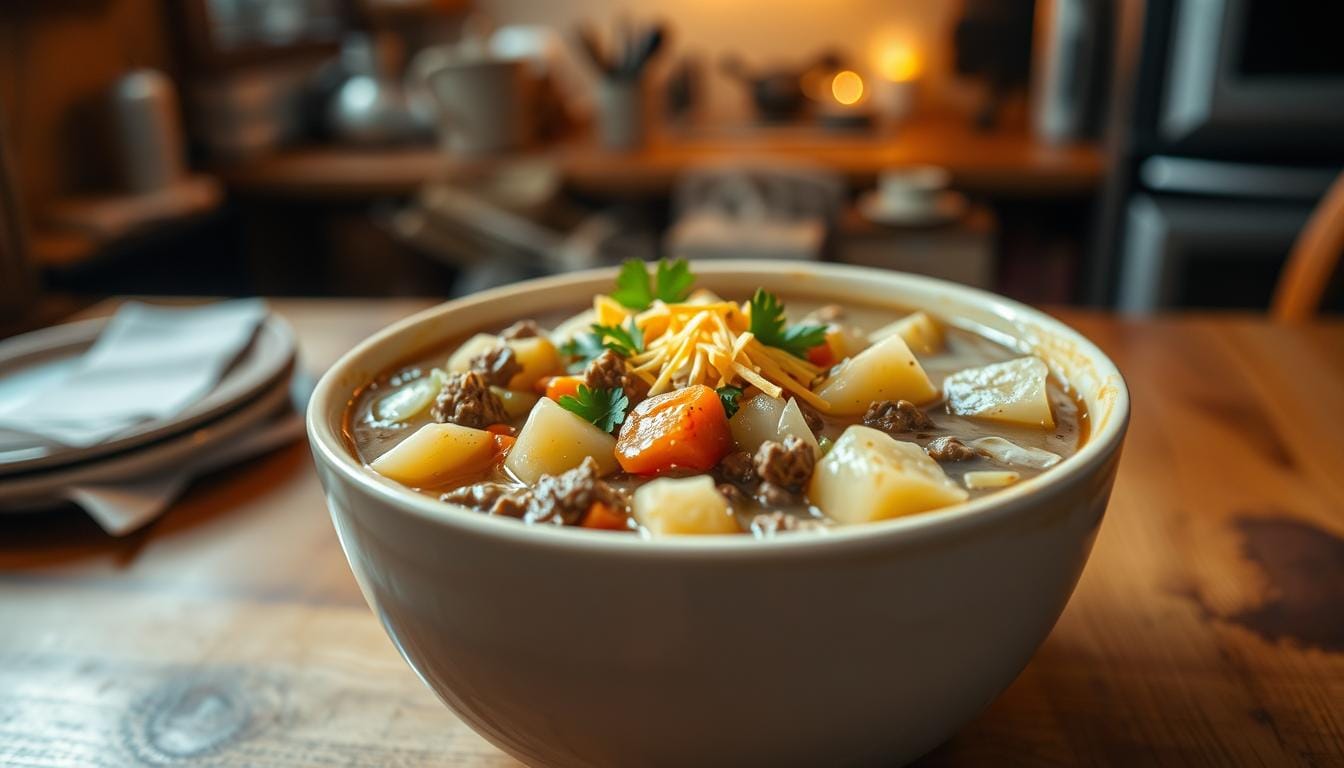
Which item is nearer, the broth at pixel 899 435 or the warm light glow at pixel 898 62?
the broth at pixel 899 435

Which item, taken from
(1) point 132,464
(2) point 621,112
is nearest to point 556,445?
(1) point 132,464

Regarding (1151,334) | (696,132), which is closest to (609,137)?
(696,132)

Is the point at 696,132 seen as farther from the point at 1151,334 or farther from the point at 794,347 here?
the point at 794,347

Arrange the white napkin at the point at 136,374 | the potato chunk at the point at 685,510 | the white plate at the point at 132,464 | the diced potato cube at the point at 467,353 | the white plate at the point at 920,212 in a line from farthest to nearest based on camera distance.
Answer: the white plate at the point at 920,212, the white napkin at the point at 136,374, the white plate at the point at 132,464, the diced potato cube at the point at 467,353, the potato chunk at the point at 685,510

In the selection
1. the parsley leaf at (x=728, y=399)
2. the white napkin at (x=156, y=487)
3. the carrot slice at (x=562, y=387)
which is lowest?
the white napkin at (x=156, y=487)

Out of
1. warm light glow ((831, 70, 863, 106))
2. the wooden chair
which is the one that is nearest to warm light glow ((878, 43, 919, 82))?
warm light glow ((831, 70, 863, 106))

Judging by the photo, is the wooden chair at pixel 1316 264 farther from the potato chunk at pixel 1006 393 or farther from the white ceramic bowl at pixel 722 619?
the white ceramic bowl at pixel 722 619

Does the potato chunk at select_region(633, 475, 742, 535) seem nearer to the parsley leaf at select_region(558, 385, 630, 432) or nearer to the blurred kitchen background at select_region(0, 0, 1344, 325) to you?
the parsley leaf at select_region(558, 385, 630, 432)

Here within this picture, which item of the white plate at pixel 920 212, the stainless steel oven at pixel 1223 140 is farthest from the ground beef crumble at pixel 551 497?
the stainless steel oven at pixel 1223 140
